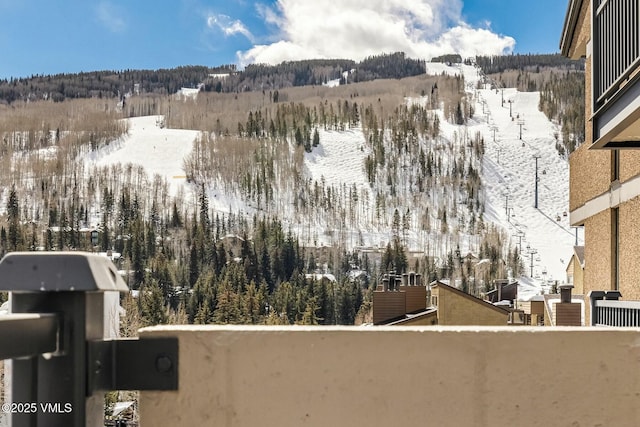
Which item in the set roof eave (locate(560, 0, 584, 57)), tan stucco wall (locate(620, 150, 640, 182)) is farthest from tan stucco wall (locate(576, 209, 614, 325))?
roof eave (locate(560, 0, 584, 57))

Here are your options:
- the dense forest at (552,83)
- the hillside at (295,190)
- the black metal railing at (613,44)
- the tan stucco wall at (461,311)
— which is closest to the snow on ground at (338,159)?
the hillside at (295,190)

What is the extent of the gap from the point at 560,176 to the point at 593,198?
114m

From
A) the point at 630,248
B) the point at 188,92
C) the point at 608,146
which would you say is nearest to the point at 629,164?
the point at 630,248

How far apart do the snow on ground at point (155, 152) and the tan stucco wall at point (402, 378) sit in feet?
364

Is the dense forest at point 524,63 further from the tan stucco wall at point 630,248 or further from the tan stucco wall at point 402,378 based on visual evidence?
the tan stucco wall at point 402,378

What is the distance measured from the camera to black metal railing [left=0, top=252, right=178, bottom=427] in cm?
120

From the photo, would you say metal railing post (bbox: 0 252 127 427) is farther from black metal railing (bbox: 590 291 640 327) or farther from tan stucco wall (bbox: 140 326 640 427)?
black metal railing (bbox: 590 291 640 327)

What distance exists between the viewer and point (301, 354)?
1.41 metres

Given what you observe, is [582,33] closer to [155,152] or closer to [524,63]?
[155,152]

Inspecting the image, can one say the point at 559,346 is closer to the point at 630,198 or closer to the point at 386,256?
the point at 630,198

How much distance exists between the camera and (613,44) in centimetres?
370

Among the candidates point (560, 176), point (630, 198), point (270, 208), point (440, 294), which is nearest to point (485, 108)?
point (560, 176)

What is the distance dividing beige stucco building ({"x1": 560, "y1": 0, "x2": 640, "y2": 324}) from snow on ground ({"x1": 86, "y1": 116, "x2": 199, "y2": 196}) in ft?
345

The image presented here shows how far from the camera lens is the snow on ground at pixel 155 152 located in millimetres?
115625
